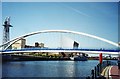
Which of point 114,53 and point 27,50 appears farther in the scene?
point 27,50

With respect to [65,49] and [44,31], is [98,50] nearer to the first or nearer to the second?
[65,49]

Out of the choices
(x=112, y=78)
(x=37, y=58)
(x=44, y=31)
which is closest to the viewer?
(x=112, y=78)

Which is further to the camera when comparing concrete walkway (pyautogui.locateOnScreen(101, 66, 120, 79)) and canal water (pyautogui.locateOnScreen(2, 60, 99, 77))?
canal water (pyautogui.locateOnScreen(2, 60, 99, 77))

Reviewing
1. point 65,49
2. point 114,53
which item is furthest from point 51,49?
point 114,53

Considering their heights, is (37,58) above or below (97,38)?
below

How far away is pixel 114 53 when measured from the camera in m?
20.0

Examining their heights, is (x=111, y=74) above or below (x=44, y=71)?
above

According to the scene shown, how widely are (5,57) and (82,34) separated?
51.8ft

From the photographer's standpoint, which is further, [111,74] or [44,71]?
[44,71]

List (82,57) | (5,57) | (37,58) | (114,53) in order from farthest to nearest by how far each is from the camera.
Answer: (82,57), (37,58), (5,57), (114,53)

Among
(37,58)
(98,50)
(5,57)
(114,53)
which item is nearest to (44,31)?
(98,50)

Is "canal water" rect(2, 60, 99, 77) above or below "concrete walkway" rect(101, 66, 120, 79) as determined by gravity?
below

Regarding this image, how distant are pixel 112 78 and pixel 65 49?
1778cm

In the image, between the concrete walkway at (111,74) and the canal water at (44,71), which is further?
the canal water at (44,71)
